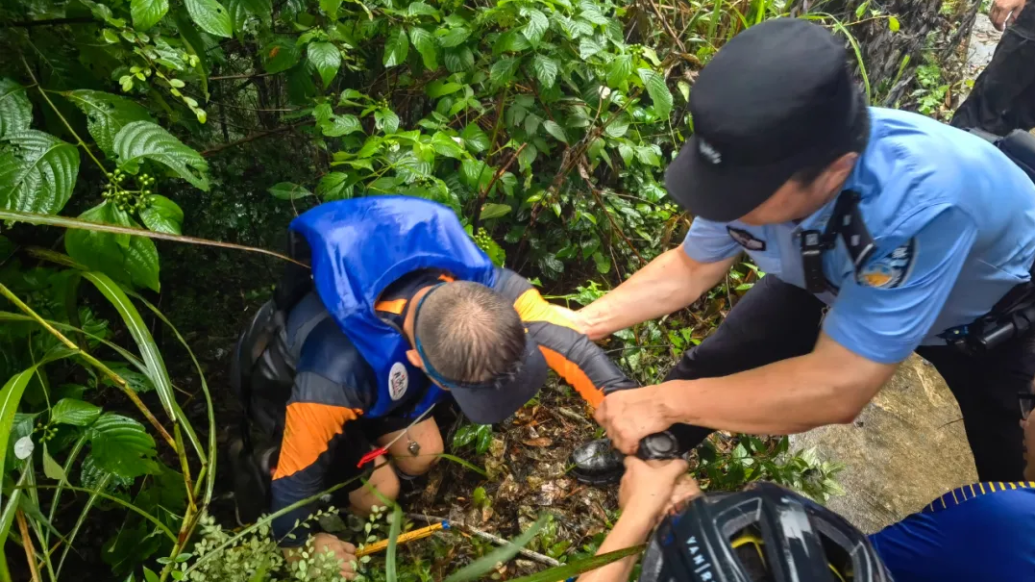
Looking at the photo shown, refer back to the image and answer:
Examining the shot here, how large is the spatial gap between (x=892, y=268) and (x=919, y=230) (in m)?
0.10

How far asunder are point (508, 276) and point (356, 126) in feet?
2.71

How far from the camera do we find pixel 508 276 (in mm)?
2232

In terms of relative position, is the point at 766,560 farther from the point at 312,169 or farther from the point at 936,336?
the point at 312,169

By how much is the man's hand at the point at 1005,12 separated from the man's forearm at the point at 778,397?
3.49 m

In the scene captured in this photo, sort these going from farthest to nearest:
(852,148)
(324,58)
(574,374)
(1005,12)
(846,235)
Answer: (1005,12), (324,58), (574,374), (846,235), (852,148)

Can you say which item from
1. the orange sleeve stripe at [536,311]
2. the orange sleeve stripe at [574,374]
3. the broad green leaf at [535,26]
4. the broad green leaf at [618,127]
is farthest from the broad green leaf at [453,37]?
the orange sleeve stripe at [574,374]

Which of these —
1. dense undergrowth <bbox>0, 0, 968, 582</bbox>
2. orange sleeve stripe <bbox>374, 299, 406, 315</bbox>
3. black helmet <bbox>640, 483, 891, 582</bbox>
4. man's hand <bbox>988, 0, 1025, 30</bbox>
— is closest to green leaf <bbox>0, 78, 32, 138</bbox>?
dense undergrowth <bbox>0, 0, 968, 582</bbox>

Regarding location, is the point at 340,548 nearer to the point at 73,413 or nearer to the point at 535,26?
the point at 73,413

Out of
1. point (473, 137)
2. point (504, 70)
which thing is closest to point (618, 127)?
point (504, 70)

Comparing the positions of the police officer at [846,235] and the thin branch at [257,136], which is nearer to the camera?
the police officer at [846,235]

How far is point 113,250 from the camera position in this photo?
163cm

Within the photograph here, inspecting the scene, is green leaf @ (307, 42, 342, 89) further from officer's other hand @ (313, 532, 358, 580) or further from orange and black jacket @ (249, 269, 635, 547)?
officer's other hand @ (313, 532, 358, 580)

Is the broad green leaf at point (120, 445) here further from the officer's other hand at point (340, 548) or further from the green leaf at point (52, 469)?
the officer's other hand at point (340, 548)

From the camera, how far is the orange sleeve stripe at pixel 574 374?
2.01 metres
